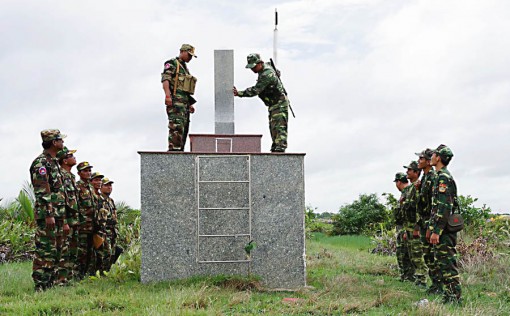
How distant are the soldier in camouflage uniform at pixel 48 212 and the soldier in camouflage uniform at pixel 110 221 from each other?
1734mm

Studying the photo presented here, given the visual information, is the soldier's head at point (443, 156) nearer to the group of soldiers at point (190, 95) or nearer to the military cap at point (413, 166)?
the military cap at point (413, 166)

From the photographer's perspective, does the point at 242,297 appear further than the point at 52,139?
No

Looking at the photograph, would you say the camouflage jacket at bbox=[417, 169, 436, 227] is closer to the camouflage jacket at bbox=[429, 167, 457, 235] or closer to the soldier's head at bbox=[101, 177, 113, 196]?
the camouflage jacket at bbox=[429, 167, 457, 235]

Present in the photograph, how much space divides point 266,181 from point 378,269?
146 inches

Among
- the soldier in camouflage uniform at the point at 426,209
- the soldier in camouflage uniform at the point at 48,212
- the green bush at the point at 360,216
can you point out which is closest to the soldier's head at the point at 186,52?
the soldier in camouflage uniform at the point at 48,212

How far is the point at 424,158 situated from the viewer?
28.5 feet

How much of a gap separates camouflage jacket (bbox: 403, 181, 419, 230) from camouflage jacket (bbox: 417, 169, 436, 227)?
0.63 ft

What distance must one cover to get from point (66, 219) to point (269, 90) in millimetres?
3717

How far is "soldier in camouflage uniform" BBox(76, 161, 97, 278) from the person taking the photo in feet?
30.6

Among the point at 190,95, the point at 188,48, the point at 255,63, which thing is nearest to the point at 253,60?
the point at 255,63

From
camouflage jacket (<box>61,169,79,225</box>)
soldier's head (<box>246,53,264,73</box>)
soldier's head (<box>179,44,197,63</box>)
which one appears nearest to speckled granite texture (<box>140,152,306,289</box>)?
camouflage jacket (<box>61,169,79,225</box>)

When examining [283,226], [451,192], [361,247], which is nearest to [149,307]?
[283,226]

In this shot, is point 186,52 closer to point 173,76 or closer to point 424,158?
point 173,76

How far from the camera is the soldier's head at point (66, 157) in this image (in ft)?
29.3
